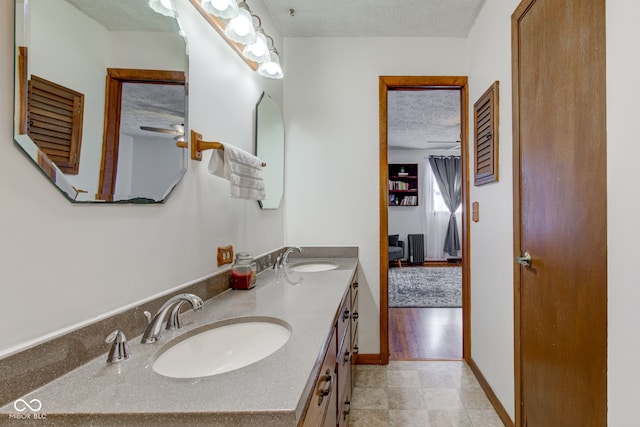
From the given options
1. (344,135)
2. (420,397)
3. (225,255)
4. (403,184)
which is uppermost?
(403,184)

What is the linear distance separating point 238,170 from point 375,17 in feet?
5.34

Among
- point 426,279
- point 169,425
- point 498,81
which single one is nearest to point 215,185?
point 169,425

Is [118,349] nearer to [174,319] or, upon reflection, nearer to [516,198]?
[174,319]

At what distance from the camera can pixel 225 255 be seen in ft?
4.87

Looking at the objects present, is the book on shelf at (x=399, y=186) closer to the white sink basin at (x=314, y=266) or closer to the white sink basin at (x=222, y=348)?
the white sink basin at (x=314, y=266)

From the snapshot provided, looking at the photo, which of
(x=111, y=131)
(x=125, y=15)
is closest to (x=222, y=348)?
(x=111, y=131)

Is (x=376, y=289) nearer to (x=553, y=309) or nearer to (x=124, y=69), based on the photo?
(x=553, y=309)

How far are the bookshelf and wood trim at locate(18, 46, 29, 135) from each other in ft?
20.4

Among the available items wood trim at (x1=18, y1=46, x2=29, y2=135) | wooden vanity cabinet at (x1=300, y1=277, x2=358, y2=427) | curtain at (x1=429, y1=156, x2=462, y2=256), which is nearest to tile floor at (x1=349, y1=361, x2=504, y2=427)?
wooden vanity cabinet at (x1=300, y1=277, x2=358, y2=427)

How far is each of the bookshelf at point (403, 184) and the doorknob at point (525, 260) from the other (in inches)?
200

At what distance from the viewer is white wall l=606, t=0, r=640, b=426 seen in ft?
2.78

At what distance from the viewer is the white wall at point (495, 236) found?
1669 millimetres

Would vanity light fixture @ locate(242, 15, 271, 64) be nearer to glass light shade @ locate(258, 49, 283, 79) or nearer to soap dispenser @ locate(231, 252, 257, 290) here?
glass light shade @ locate(258, 49, 283, 79)

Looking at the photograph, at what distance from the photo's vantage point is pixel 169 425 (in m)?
0.57
